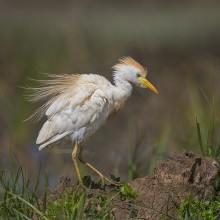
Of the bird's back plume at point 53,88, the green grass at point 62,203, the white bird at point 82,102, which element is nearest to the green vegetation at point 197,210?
the green grass at point 62,203

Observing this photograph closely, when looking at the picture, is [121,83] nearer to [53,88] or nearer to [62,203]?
[53,88]

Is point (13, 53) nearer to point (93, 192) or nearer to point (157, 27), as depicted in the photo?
point (157, 27)

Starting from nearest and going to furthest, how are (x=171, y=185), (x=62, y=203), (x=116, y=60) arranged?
(x=62, y=203) → (x=171, y=185) → (x=116, y=60)

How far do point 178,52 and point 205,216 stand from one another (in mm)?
13611

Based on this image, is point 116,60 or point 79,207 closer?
point 79,207

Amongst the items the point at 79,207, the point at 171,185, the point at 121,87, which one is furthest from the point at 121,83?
the point at 79,207

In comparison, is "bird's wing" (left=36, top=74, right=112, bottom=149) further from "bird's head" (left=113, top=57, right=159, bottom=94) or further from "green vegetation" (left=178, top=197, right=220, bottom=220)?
"green vegetation" (left=178, top=197, right=220, bottom=220)

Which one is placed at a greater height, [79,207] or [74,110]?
[74,110]

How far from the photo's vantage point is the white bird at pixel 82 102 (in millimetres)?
6664

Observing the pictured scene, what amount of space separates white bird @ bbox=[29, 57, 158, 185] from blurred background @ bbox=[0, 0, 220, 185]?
1.49 feet

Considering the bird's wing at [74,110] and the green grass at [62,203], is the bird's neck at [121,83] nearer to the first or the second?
the bird's wing at [74,110]

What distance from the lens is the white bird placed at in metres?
6.66

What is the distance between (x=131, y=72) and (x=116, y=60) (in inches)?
328

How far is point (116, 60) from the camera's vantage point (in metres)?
15.1
